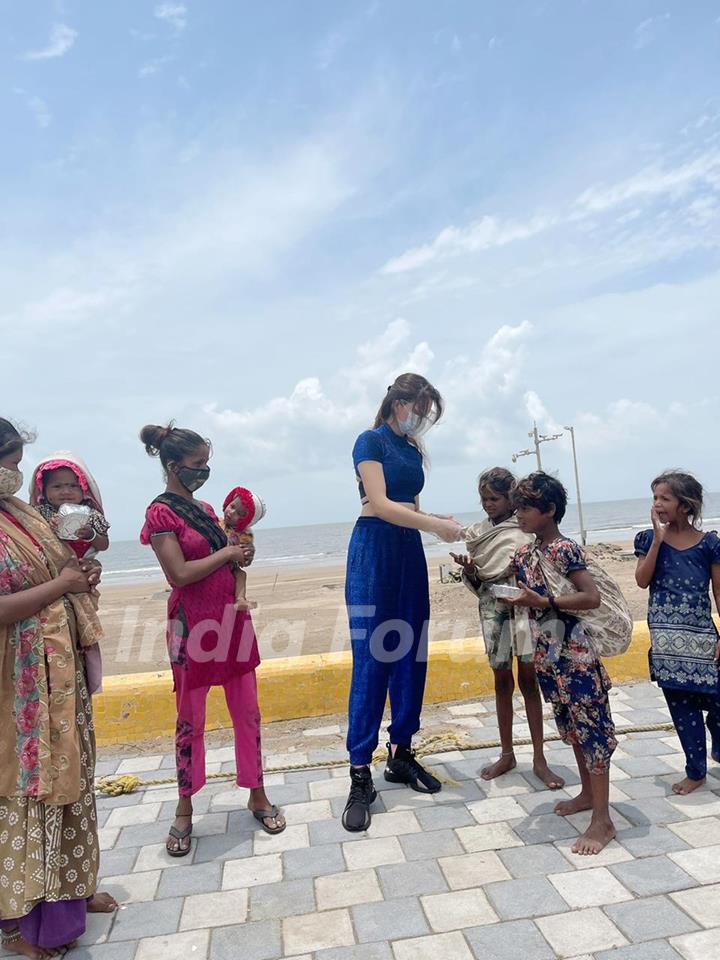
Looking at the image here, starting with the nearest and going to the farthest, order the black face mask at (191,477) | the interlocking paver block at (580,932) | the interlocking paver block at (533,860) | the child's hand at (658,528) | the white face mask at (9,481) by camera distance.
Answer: the interlocking paver block at (580,932) < the white face mask at (9,481) < the interlocking paver block at (533,860) < the black face mask at (191,477) < the child's hand at (658,528)

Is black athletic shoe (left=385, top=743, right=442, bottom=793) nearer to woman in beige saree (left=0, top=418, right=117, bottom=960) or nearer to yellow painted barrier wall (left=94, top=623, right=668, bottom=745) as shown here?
yellow painted barrier wall (left=94, top=623, right=668, bottom=745)

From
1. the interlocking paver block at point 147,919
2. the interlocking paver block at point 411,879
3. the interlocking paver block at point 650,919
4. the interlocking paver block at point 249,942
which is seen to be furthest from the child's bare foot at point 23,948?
the interlocking paver block at point 650,919

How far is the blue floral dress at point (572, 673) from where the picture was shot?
296 cm

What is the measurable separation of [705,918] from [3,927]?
2.49 meters

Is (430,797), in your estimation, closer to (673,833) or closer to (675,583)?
(673,833)

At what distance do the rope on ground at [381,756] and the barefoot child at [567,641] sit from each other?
95 centimetres

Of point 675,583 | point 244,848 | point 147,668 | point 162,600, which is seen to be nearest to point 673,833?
point 675,583

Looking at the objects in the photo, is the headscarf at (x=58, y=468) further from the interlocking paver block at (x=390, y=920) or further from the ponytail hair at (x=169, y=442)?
the interlocking paver block at (x=390, y=920)

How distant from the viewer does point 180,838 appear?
123 inches

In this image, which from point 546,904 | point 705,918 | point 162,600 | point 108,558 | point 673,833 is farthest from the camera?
point 108,558

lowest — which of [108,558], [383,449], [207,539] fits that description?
[108,558]

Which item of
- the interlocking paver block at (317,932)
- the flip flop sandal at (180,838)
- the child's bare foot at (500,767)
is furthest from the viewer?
the child's bare foot at (500,767)

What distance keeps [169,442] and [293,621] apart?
848 centimetres

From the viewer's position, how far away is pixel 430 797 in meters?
3.55
